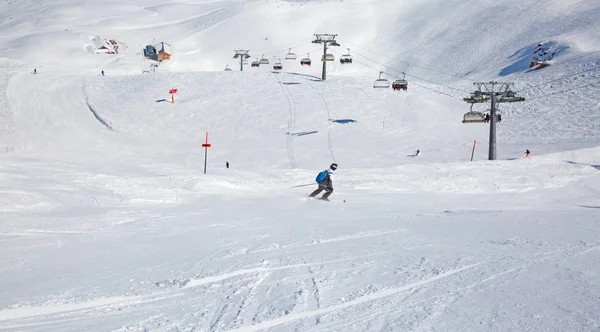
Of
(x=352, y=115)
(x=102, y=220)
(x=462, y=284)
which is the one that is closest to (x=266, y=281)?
(x=462, y=284)

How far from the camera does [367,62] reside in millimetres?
80375

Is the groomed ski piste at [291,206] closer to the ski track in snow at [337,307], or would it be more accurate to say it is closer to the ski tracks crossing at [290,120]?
the ski track in snow at [337,307]

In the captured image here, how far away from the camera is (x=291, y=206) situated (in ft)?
42.2

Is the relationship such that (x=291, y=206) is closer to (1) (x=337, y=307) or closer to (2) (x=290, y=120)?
(1) (x=337, y=307)

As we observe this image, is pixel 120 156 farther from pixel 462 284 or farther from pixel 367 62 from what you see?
pixel 367 62

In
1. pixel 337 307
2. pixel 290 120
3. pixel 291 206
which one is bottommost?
pixel 337 307

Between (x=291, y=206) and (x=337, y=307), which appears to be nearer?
(x=337, y=307)

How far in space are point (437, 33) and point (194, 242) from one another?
82.0 m

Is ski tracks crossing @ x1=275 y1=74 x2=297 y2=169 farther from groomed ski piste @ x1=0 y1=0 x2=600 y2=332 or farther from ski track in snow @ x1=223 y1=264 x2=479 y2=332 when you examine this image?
ski track in snow @ x1=223 y1=264 x2=479 y2=332

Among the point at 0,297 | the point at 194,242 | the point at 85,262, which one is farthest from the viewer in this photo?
the point at 194,242

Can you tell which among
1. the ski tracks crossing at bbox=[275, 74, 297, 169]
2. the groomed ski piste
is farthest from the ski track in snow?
the ski tracks crossing at bbox=[275, 74, 297, 169]

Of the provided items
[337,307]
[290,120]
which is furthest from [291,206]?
[290,120]

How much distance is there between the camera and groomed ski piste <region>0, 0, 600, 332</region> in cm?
503

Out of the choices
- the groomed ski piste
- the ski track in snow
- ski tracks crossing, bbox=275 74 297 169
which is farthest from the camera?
ski tracks crossing, bbox=275 74 297 169
